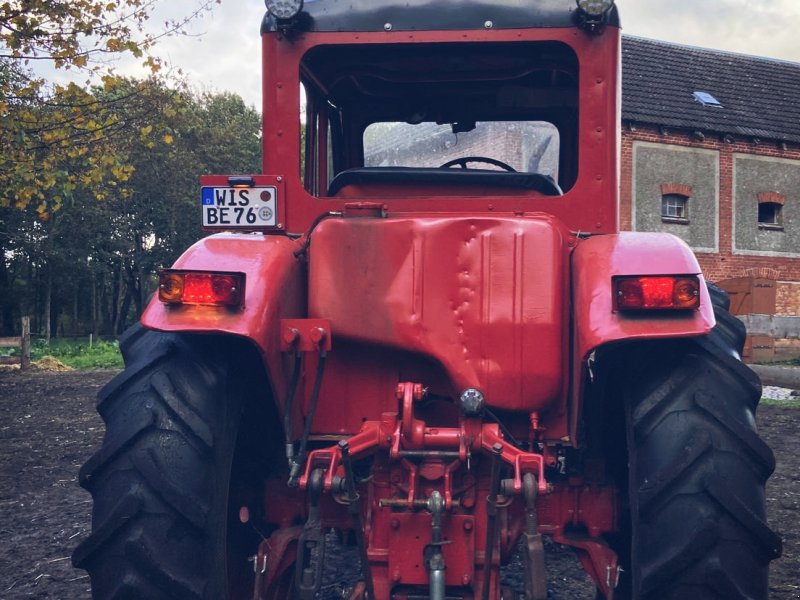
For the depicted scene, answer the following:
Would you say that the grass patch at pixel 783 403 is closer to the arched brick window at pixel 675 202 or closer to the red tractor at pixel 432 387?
the red tractor at pixel 432 387

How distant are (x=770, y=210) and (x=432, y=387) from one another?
25.4m

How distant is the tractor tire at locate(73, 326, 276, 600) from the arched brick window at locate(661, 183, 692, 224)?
2275 centimetres

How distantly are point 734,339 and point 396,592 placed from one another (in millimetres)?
1393

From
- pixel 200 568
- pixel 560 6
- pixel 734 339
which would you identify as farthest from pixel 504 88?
pixel 200 568

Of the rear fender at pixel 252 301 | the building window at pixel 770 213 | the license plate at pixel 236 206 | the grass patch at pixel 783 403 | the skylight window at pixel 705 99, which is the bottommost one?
the grass patch at pixel 783 403

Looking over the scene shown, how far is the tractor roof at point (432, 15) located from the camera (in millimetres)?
3125

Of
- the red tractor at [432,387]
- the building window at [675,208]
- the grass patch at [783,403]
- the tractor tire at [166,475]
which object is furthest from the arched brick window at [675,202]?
the tractor tire at [166,475]

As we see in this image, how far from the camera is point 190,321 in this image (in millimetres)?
2510

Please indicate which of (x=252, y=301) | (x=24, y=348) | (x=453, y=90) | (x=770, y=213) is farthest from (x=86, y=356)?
(x=252, y=301)

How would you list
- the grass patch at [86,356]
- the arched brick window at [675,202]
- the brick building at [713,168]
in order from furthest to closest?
the arched brick window at [675,202], the brick building at [713,168], the grass patch at [86,356]

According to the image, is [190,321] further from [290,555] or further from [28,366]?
[28,366]

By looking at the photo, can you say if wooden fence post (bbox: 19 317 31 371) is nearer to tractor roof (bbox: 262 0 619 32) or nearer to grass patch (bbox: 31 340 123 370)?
grass patch (bbox: 31 340 123 370)

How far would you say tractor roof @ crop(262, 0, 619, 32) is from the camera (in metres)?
3.12

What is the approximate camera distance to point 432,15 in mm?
3168
